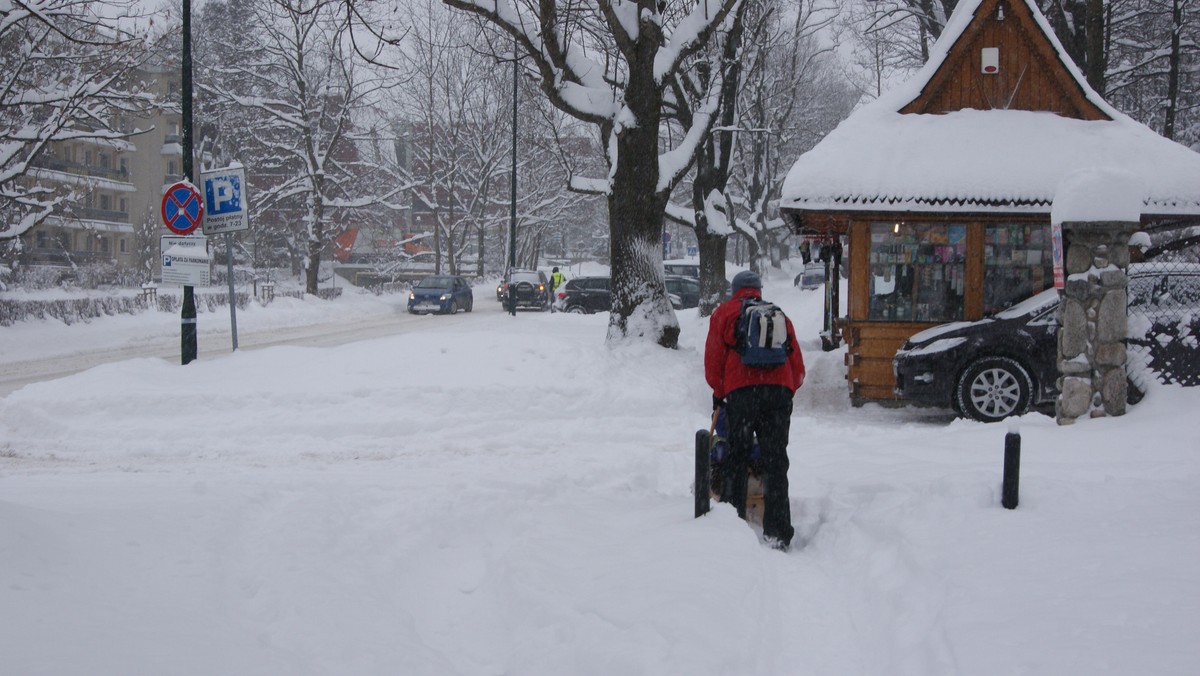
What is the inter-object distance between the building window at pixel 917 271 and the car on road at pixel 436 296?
24668 mm

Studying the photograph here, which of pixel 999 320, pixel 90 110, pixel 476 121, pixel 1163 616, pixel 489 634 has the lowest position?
pixel 489 634

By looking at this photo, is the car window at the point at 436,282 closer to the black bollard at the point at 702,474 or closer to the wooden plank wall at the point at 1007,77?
the wooden plank wall at the point at 1007,77

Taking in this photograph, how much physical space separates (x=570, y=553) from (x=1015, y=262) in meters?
9.03

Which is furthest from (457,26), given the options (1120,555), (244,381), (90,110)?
(1120,555)

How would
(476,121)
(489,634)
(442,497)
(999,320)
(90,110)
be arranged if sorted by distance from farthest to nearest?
(476,121), (90,110), (999,320), (442,497), (489,634)

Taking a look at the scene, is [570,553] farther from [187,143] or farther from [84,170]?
[84,170]

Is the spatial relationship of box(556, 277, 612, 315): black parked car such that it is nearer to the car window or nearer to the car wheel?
the car window

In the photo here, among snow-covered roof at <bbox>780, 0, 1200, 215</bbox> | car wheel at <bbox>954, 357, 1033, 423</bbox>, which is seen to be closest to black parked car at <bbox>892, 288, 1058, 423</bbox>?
car wheel at <bbox>954, 357, 1033, 423</bbox>

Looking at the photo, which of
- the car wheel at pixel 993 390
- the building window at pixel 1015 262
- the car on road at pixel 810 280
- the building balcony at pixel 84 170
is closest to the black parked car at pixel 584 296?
the car on road at pixel 810 280

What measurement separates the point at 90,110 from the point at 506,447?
40.9 ft

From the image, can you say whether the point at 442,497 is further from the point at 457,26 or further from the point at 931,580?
the point at 457,26

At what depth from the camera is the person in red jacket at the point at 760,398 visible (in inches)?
250

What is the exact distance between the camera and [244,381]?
1202cm

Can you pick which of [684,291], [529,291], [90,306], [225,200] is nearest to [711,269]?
[684,291]
